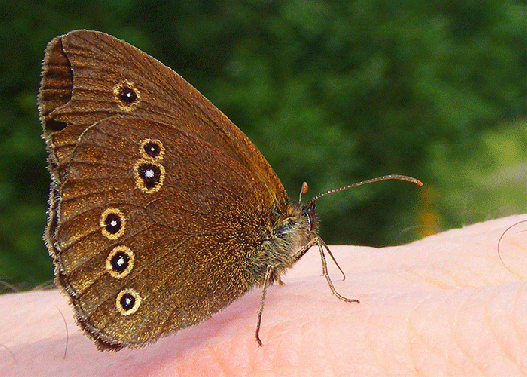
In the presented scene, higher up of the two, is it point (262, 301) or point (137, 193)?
point (137, 193)

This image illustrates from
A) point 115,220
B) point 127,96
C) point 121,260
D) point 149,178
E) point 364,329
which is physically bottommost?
point 364,329

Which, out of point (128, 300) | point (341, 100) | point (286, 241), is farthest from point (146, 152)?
point (341, 100)

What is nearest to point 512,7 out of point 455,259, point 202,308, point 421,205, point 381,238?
point 421,205

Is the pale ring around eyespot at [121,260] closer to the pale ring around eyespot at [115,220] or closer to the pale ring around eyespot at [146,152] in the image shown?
the pale ring around eyespot at [115,220]

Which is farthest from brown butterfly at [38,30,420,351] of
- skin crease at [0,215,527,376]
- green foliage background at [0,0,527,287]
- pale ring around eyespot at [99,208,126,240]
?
green foliage background at [0,0,527,287]

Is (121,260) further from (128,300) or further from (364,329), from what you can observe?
(364,329)

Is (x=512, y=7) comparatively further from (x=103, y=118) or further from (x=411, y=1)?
(x=103, y=118)

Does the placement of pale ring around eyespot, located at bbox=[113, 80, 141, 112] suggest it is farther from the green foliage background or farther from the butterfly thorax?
the green foliage background
